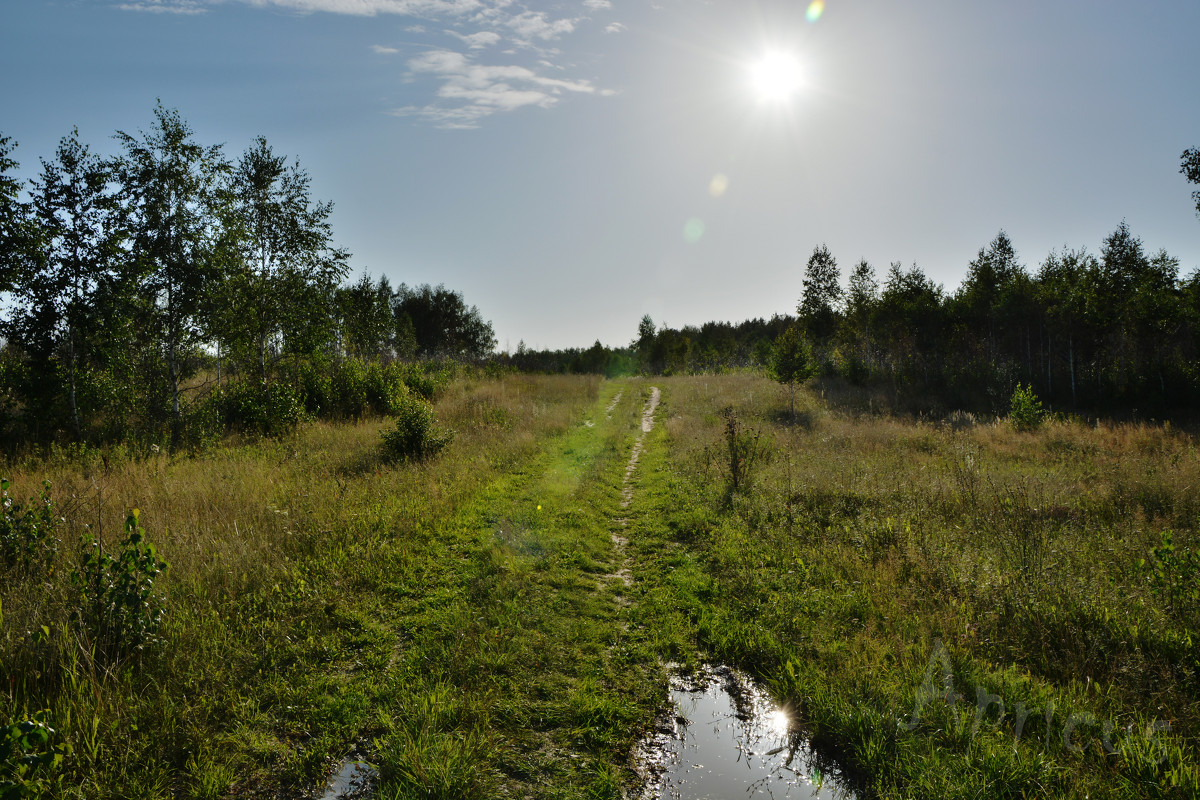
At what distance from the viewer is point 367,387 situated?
20.0 metres

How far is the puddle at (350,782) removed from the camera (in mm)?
3428

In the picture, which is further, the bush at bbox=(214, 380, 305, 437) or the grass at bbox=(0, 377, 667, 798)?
the bush at bbox=(214, 380, 305, 437)

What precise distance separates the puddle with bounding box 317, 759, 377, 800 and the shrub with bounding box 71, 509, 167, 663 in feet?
7.61

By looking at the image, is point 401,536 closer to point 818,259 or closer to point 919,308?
point 919,308

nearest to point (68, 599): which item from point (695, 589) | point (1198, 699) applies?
point (695, 589)

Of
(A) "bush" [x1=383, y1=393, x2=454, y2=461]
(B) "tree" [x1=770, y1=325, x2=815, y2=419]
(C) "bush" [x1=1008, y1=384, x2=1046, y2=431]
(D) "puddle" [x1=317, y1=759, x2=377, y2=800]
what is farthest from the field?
(B) "tree" [x1=770, y1=325, x2=815, y2=419]

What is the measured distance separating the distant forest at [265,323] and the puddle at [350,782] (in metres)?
14.2

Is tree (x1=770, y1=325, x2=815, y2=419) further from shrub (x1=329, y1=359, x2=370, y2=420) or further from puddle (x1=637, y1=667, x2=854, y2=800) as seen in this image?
puddle (x1=637, y1=667, x2=854, y2=800)

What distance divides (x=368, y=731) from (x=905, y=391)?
3965 centimetres

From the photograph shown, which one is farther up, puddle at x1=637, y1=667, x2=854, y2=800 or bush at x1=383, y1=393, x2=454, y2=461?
bush at x1=383, y1=393, x2=454, y2=461

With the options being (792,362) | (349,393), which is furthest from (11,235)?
(792,362)

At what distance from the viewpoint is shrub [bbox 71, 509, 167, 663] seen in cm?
440

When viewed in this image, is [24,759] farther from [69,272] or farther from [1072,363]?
[1072,363]

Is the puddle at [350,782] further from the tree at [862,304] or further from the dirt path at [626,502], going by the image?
the tree at [862,304]
